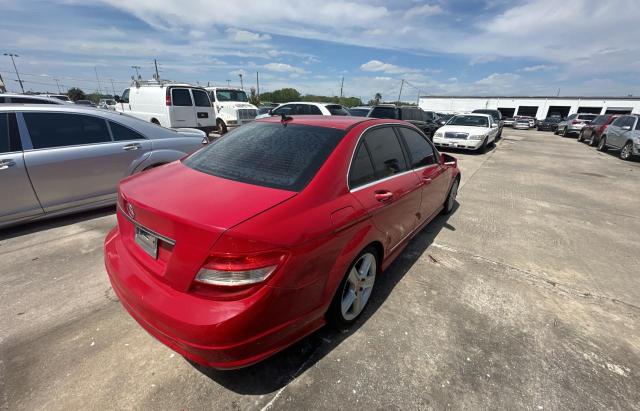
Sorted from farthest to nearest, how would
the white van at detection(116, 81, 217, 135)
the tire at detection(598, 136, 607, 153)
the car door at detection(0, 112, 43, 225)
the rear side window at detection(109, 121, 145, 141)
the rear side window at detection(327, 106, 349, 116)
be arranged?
1. the tire at detection(598, 136, 607, 153)
2. the rear side window at detection(327, 106, 349, 116)
3. the white van at detection(116, 81, 217, 135)
4. the rear side window at detection(109, 121, 145, 141)
5. the car door at detection(0, 112, 43, 225)

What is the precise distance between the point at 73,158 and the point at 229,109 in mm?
11093

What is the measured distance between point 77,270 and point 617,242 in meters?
6.89

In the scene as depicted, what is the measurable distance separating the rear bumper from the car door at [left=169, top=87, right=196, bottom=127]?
34.8ft

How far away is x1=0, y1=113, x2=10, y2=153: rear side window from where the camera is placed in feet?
11.2

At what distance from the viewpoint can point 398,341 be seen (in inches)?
91.5

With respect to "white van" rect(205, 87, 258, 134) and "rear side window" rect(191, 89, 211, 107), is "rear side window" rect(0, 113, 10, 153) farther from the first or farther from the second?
"white van" rect(205, 87, 258, 134)

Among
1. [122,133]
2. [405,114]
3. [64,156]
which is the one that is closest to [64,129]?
[64,156]

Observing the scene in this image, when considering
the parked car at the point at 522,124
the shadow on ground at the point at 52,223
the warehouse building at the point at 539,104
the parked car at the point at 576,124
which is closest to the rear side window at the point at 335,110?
the shadow on ground at the point at 52,223

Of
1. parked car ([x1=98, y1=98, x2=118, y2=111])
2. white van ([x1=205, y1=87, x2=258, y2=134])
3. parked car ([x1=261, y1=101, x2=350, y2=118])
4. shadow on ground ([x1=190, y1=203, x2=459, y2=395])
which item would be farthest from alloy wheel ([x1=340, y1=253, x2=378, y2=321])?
parked car ([x1=98, y1=98, x2=118, y2=111])

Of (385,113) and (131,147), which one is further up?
(385,113)

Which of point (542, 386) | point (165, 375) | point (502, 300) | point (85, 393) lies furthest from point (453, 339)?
point (85, 393)

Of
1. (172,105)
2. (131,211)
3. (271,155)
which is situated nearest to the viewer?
(131,211)

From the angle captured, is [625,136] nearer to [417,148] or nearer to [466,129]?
[466,129]

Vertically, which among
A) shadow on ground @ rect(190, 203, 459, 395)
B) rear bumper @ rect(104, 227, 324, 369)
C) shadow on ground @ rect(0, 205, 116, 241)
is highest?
rear bumper @ rect(104, 227, 324, 369)
